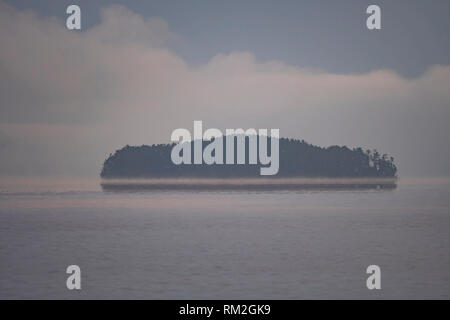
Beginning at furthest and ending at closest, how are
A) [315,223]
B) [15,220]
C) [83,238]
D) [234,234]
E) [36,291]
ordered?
Result: [15,220], [315,223], [234,234], [83,238], [36,291]

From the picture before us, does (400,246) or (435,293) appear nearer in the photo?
(435,293)

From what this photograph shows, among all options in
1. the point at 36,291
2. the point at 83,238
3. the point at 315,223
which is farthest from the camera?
the point at 315,223

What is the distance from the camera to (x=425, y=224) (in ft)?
239

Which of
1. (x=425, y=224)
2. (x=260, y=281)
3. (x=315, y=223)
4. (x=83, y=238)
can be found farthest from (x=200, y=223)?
(x=260, y=281)

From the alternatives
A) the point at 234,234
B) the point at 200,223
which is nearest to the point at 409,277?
the point at 234,234

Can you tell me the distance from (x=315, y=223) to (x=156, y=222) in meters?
19.2

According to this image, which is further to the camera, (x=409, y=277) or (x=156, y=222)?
(x=156, y=222)

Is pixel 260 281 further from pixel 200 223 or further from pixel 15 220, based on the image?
pixel 15 220

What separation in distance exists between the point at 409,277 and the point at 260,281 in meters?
8.35
